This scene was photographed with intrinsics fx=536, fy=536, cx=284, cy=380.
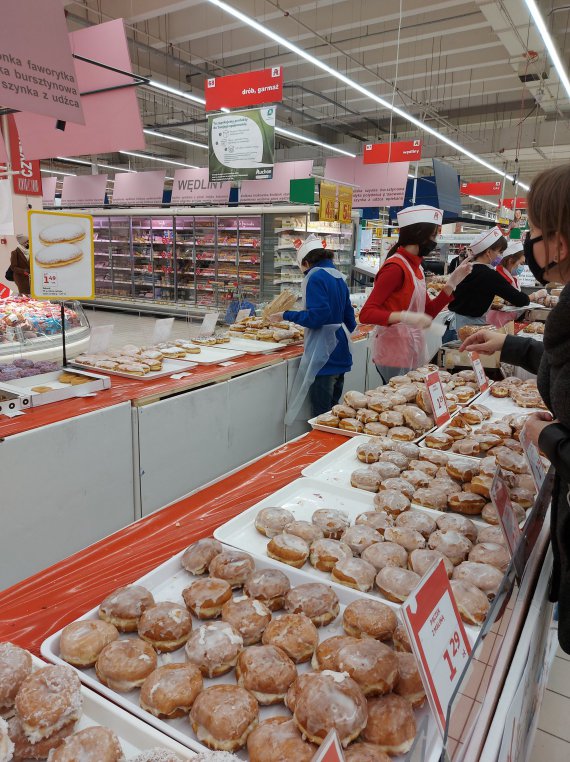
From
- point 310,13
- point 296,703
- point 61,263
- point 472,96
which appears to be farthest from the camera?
point 472,96

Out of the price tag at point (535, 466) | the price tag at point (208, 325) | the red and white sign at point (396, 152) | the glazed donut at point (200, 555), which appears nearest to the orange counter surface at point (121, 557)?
the glazed donut at point (200, 555)

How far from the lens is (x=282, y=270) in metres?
10.9

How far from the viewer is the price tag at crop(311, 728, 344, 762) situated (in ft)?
1.93

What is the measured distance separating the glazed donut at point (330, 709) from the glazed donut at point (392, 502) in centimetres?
72

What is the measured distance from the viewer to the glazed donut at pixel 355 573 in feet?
3.95

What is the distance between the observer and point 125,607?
1084 mm

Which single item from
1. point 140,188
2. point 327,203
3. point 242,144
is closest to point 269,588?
point 327,203

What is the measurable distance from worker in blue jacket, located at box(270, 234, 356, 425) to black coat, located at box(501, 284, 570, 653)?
2.89 meters

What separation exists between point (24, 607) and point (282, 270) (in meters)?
10.1

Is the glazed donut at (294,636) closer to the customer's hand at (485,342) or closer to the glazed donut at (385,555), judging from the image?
the glazed donut at (385,555)

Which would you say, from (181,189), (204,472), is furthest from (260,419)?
(181,189)

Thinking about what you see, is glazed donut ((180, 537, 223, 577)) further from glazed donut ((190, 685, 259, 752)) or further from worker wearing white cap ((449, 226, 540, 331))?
worker wearing white cap ((449, 226, 540, 331))

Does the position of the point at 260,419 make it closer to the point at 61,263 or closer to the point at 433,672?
the point at 61,263

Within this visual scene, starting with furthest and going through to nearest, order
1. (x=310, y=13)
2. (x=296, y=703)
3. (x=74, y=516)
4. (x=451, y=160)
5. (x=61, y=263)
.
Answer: (x=451, y=160) → (x=310, y=13) → (x=61, y=263) → (x=74, y=516) → (x=296, y=703)
